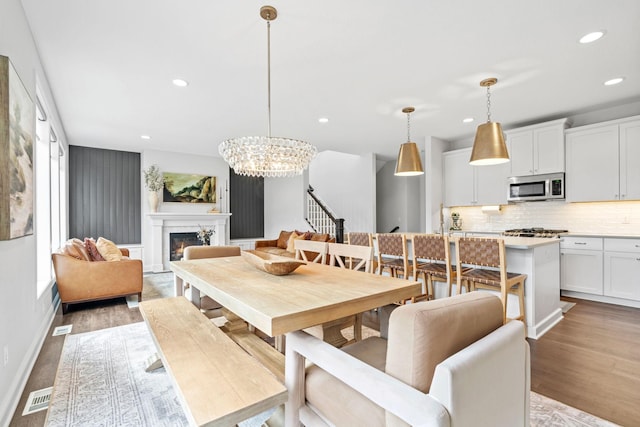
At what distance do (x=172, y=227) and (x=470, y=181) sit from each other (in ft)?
19.9

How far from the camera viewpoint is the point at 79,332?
3.03 m

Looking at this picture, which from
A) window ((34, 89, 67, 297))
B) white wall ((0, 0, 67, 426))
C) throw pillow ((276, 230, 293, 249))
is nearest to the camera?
white wall ((0, 0, 67, 426))

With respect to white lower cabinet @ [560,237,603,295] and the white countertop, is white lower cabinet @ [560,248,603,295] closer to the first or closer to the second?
white lower cabinet @ [560,237,603,295]

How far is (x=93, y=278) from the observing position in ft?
12.3

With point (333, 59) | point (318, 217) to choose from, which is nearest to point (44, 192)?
point (333, 59)

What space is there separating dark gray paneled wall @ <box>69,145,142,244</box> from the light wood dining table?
5009 mm

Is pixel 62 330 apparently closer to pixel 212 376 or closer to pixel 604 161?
pixel 212 376

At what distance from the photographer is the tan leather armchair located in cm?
357

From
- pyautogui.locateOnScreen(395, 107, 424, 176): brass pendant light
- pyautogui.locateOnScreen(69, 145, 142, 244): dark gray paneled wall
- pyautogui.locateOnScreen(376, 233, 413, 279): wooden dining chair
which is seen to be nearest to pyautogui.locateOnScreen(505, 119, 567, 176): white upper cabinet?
pyautogui.locateOnScreen(395, 107, 424, 176): brass pendant light

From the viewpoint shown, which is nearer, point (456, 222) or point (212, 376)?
Result: point (212, 376)

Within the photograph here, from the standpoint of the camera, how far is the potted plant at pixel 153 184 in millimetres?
6277

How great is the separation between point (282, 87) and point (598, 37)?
281 cm

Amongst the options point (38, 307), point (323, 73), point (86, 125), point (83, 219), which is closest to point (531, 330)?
point (323, 73)

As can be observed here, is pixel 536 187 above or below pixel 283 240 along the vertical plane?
above
